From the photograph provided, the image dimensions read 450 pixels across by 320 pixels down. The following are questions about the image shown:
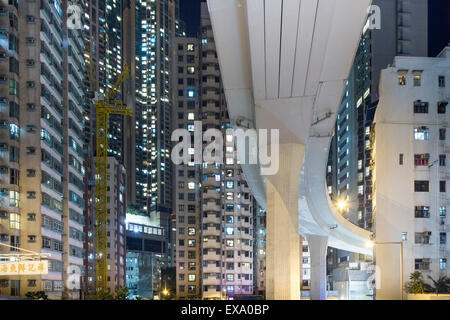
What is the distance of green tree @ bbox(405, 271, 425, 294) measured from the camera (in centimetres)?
4322

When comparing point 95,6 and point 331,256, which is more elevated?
point 95,6

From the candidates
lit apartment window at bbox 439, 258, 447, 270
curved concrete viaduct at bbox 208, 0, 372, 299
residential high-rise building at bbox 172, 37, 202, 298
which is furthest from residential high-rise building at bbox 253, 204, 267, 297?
curved concrete viaduct at bbox 208, 0, 372, 299

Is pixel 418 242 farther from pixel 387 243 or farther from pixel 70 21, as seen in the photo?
pixel 70 21

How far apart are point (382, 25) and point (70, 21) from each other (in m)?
46.4

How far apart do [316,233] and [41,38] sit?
1461 inches

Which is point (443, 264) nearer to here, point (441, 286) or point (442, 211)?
point (441, 286)

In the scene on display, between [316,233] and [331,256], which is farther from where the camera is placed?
[331,256]

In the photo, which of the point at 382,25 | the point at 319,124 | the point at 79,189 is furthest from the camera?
the point at 382,25

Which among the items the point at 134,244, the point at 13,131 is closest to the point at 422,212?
the point at 13,131

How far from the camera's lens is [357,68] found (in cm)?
8856

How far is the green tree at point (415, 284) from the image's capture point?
43219 millimetres

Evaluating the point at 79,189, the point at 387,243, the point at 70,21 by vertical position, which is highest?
the point at 70,21
